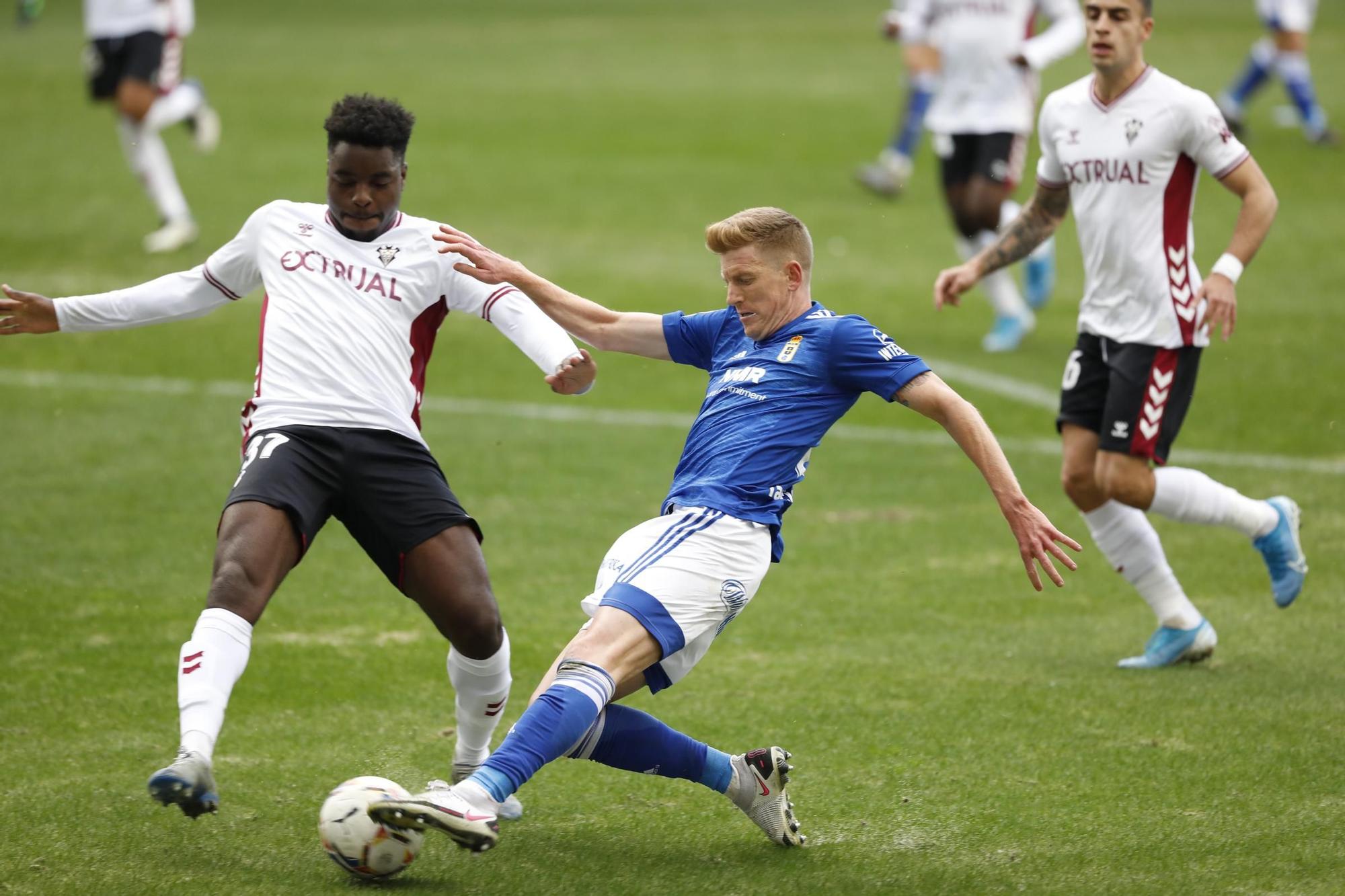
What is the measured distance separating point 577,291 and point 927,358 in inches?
124

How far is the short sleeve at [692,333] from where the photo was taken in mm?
5348

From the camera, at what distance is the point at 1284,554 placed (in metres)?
6.91

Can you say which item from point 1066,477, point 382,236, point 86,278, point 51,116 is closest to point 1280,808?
point 1066,477

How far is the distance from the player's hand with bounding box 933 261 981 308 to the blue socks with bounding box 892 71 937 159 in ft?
37.7

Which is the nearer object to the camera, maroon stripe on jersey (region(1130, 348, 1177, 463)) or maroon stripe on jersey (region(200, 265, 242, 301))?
maroon stripe on jersey (region(200, 265, 242, 301))

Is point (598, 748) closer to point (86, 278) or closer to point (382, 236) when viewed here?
point (382, 236)

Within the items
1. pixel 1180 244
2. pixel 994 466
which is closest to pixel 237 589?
pixel 994 466

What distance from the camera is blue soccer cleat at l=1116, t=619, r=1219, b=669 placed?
677 cm

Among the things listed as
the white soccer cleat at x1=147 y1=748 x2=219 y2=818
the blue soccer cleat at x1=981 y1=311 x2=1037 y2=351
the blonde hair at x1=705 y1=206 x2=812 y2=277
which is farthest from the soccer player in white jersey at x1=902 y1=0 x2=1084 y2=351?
the white soccer cleat at x1=147 y1=748 x2=219 y2=818

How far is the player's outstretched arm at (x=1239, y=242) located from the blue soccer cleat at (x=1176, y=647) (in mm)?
1255

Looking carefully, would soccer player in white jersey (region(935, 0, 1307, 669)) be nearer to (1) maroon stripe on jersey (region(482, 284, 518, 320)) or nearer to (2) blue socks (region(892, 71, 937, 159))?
(1) maroon stripe on jersey (region(482, 284, 518, 320))

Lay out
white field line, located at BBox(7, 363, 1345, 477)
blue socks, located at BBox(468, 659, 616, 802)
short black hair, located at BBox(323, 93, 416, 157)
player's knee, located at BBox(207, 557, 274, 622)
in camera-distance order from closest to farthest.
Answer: blue socks, located at BBox(468, 659, 616, 802), player's knee, located at BBox(207, 557, 274, 622), short black hair, located at BBox(323, 93, 416, 157), white field line, located at BBox(7, 363, 1345, 477)

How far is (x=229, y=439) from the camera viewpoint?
33.7 ft

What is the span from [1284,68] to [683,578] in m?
17.0
